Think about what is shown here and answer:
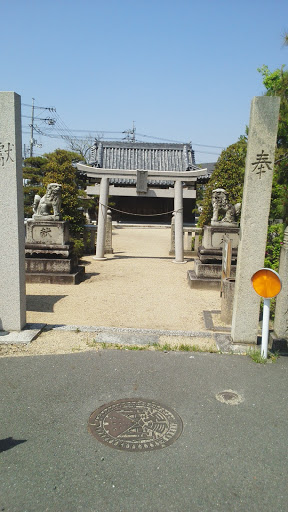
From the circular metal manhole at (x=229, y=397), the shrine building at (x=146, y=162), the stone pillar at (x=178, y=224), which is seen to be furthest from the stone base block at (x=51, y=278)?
the shrine building at (x=146, y=162)

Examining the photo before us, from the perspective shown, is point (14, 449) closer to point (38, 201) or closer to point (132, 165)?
point (38, 201)

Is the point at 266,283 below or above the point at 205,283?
above

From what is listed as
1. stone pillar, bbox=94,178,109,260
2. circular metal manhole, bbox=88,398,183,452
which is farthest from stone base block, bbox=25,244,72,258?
circular metal manhole, bbox=88,398,183,452

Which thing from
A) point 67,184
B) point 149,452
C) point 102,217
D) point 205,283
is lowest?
point 149,452

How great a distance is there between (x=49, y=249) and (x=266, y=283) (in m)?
6.06

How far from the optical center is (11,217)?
462 cm

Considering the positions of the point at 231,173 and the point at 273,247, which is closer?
the point at 273,247

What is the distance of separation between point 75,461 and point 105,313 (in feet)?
12.9

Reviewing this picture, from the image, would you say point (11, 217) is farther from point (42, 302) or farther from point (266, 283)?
point (266, 283)

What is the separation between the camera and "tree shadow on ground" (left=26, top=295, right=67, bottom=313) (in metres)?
6.52

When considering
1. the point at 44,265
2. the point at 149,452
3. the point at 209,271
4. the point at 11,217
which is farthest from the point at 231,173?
Answer: the point at 149,452

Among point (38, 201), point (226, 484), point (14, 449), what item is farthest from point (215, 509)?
point (38, 201)

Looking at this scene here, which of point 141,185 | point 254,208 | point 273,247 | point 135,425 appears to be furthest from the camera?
point 141,185

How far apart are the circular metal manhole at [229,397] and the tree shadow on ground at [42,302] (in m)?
3.80
